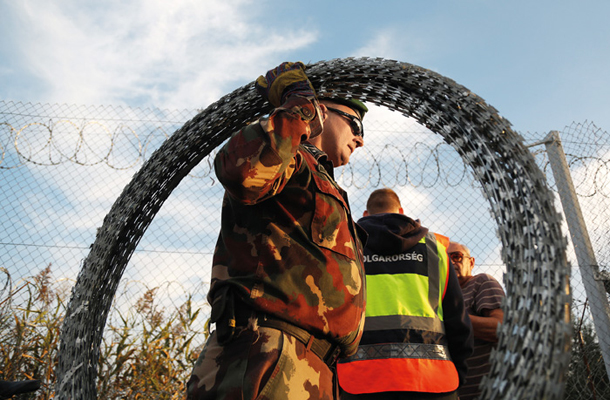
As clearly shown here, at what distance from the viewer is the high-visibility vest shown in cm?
245

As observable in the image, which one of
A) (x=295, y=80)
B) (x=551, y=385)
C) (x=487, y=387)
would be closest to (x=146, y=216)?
(x=295, y=80)

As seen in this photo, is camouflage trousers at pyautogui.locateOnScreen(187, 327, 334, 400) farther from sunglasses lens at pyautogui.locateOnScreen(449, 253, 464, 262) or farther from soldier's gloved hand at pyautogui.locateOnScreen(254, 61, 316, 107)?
sunglasses lens at pyautogui.locateOnScreen(449, 253, 464, 262)

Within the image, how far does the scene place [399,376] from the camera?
243cm

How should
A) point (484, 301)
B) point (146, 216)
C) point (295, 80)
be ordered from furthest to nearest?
1. point (484, 301)
2. point (146, 216)
3. point (295, 80)

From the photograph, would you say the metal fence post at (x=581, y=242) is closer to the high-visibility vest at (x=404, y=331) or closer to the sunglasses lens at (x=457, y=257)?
the sunglasses lens at (x=457, y=257)

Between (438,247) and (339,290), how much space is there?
4.54 feet

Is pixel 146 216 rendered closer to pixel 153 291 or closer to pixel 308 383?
pixel 308 383

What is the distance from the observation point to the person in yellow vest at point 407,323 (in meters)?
2.46

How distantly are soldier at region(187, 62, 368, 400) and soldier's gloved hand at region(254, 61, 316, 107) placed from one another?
8 cm

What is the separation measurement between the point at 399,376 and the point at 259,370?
1223 mm

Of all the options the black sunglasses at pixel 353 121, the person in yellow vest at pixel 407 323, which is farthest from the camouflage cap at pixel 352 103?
the person in yellow vest at pixel 407 323

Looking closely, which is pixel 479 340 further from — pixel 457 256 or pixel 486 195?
pixel 486 195

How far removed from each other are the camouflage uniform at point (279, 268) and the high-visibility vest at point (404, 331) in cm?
80

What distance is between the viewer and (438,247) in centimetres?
286
